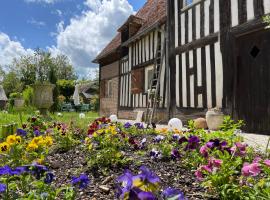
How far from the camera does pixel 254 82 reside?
662cm

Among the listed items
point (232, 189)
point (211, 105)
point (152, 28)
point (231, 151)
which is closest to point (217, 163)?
point (232, 189)

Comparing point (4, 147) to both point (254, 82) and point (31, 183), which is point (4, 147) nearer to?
point (31, 183)

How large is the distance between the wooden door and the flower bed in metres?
2.98

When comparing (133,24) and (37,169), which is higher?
(133,24)

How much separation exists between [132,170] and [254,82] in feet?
15.6

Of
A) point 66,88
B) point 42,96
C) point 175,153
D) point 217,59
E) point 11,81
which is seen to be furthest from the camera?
point 11,81

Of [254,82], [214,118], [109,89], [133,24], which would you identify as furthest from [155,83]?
[109,89]

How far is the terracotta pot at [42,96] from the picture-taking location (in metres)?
11.4

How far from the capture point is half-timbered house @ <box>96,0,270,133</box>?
647 centimetres

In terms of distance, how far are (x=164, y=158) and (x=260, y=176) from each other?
901mm

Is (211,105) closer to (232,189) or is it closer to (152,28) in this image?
(152,28)

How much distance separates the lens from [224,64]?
7.23 m

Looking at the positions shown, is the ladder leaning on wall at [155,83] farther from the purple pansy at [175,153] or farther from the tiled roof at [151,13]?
the purple pansy at [175,153]

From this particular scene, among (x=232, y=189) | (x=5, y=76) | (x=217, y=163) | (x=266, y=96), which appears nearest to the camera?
(x=232, y=189)
